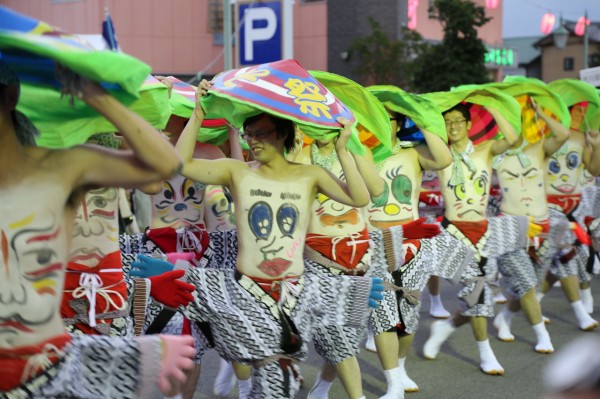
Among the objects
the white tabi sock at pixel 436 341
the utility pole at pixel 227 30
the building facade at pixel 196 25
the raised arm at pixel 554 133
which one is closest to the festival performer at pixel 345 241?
the white tabi sock at pixel 436 341

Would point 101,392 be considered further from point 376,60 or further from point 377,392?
point 376,60

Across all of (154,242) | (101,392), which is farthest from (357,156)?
(101,392)

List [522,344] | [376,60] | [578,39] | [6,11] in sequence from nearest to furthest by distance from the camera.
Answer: [6,11]
[522,344]
[376,60]
[578,39]

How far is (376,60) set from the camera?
89.6ft

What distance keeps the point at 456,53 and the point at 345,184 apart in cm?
2103

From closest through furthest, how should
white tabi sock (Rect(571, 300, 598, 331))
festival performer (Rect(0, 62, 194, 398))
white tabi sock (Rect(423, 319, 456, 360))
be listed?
1. festival performer (Rect(0, 62, 194, 398))
2. white tabi sock (Rect(423, 319, 456, 360))
3. white tabi sock (Rect(571, 300, 598, 331))

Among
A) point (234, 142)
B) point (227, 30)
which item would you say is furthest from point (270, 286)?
point (227, 30)

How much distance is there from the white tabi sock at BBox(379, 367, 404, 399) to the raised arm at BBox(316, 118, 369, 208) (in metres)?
1.78

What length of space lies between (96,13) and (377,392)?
23206 mm

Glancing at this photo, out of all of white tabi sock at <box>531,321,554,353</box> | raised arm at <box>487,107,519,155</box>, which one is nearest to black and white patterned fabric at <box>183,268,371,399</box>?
raised arm at <box>487,107,519,155</box>

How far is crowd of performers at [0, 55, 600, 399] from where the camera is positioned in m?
2.99

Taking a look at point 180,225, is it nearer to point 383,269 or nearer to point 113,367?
point 383,269

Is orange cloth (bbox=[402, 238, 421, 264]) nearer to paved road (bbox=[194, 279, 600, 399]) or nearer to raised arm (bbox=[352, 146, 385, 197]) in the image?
paved road (bbox=[194, 279, 600, 399])

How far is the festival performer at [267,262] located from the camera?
485 centimetres
